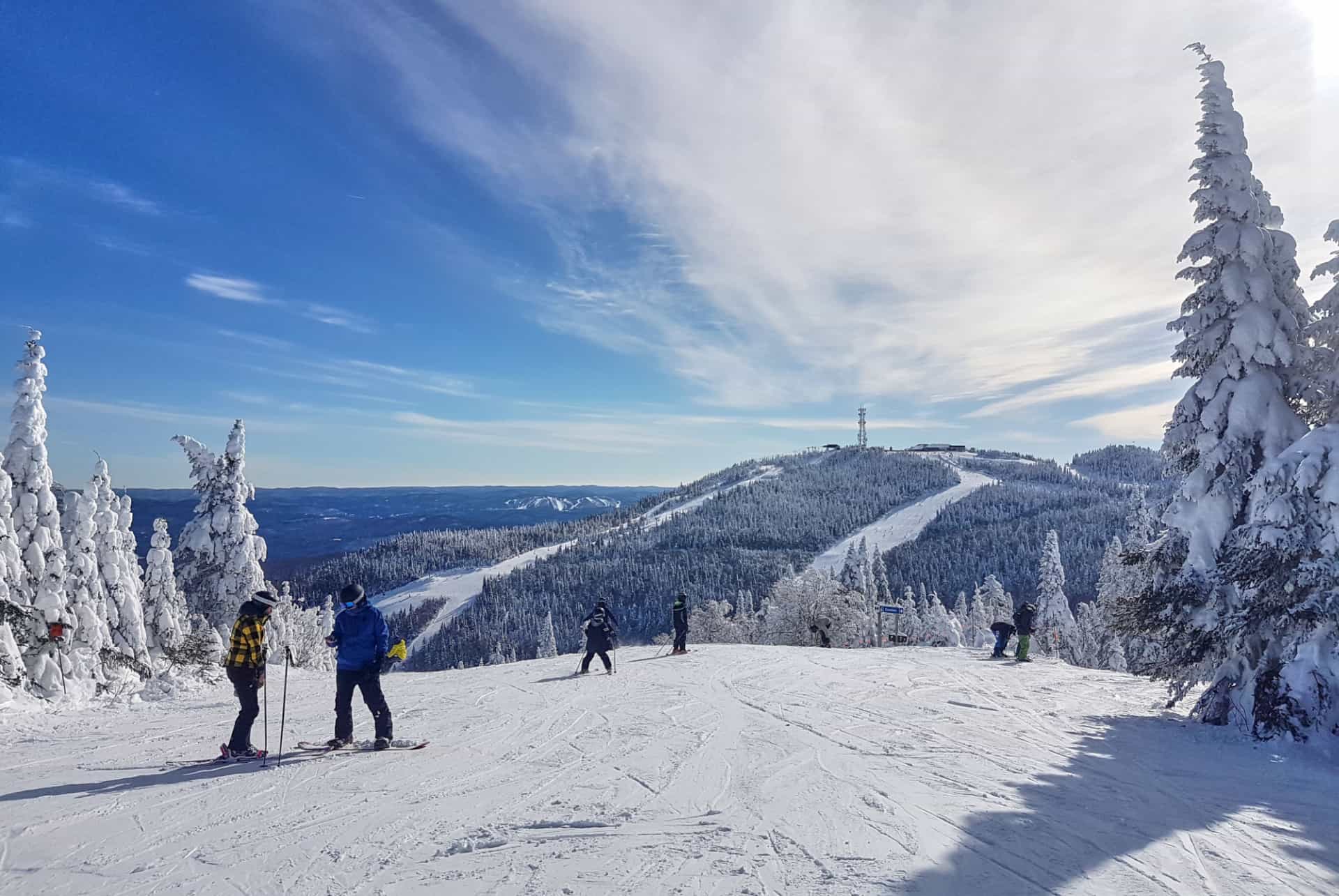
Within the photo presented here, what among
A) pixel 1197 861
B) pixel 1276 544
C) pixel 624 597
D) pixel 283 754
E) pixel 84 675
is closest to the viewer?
pixel 1197 861

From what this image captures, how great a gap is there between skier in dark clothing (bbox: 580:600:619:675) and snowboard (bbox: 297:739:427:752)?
6684 mm

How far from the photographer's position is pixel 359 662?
7625 millimetres

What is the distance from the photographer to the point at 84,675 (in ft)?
37.9

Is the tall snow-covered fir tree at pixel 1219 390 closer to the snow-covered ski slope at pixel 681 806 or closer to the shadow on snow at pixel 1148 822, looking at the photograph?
the snow-covered ski slope at pixel 681 806

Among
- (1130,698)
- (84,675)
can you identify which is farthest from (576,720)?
(1130,698)

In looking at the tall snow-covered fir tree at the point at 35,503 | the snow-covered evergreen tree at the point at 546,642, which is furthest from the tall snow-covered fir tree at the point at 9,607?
the snow-covered evergreen tree at the point at 546,642

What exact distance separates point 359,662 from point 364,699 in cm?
47

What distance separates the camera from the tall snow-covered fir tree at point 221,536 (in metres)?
21.8

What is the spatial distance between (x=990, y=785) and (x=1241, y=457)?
7.40 meters

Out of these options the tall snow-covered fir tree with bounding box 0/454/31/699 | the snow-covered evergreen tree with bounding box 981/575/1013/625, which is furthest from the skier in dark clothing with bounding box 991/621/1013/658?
the snow-covered evergreen tree with bounding box 981/575/1013/625

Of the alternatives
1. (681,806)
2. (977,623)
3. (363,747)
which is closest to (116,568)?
(363,747)

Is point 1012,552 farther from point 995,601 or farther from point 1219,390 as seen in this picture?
point 1219,390

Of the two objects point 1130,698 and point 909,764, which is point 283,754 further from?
point 1130,698

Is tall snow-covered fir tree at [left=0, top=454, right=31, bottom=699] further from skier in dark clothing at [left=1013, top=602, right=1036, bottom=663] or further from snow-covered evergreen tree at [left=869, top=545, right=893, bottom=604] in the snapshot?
snow-covered evergreen tree at [left=869, top=545, right=893, bottom=604]
